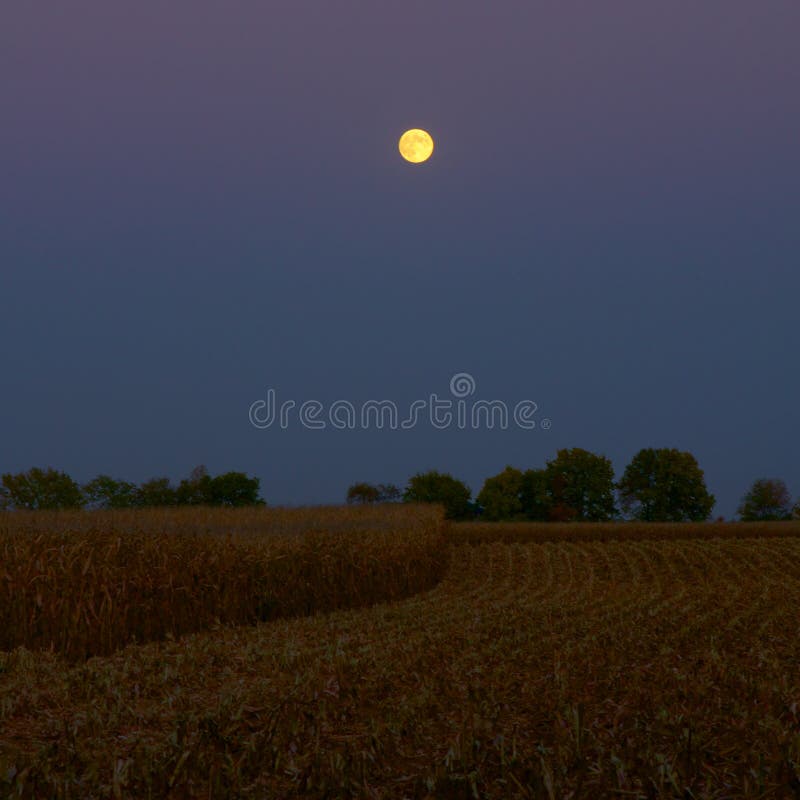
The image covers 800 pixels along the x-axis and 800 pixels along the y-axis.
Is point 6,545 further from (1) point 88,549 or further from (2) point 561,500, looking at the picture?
(2) point 561,500

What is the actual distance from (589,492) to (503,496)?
696 centimetres

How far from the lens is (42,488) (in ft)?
170

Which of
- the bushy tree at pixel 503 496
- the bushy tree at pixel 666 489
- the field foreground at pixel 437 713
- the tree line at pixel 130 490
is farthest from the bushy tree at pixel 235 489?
the field foreground at pixel 437 713

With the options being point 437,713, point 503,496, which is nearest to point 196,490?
point 503,496

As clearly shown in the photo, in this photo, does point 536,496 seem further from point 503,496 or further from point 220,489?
point 220,489

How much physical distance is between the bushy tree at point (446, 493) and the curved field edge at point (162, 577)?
4885 centimetres

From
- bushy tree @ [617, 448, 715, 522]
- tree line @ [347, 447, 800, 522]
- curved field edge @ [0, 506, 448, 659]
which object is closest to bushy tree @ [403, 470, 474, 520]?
tree line @ [347, 447, 800, 522]

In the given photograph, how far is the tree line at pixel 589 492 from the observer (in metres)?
61.6

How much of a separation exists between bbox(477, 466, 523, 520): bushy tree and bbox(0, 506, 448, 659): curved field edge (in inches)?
1822

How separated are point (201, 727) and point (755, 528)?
36594mm

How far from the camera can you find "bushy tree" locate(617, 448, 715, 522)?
61875mm

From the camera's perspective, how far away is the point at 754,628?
25.2 feet

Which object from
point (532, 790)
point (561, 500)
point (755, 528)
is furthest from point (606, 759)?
point (561, 500)

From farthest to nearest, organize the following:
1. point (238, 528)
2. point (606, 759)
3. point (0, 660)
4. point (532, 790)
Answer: point (238, 528), point (0, 660), point (606, 759), point (532, 790)
